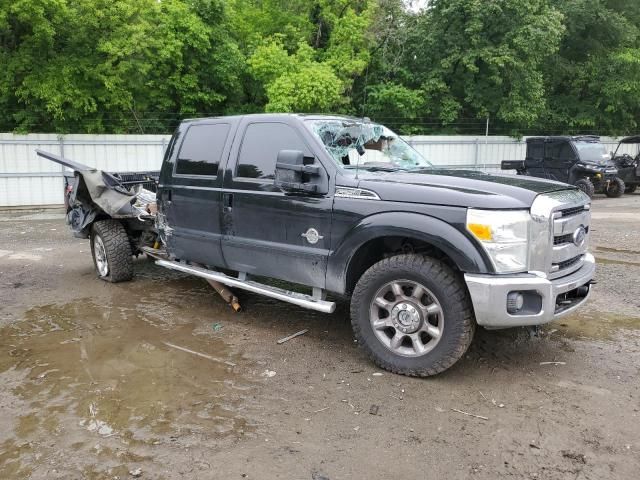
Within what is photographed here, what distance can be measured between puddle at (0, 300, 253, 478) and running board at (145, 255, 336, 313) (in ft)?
1.51

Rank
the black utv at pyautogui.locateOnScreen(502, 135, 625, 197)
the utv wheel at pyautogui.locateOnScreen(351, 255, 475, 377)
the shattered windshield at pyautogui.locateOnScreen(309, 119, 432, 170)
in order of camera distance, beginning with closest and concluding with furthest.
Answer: the utv wheel at pyautogui.locateOnScreen(351, 255, 475, 377) < the shattered windshield at pyautogui.locateOnScreen(309, 119, 432, 170) < the black utv at pyautogui.locateOnScreen(502, 135, 625, 197)

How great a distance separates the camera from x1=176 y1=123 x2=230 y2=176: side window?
5.45m

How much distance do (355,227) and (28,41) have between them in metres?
15.4

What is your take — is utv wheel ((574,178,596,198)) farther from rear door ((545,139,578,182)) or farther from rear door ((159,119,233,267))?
rear door ((159,119,233,267))

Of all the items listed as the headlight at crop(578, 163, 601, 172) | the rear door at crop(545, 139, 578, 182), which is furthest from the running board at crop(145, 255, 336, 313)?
the headlight at crop(578, 163, 601, 172)

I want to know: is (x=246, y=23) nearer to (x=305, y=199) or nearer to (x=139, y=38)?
(x=139, y=38)

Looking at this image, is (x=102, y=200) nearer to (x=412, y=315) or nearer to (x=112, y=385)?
(x=112, y=385)

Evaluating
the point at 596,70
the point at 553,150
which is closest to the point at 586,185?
the point at 553,150

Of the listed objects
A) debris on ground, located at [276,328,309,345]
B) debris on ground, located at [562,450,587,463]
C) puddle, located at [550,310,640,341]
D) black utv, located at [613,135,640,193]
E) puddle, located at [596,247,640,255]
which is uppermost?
black utv, located at [613,135,640,193]

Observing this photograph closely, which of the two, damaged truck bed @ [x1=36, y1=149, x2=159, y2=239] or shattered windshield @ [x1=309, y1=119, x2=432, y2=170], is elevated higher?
shattered windshield @ [x1=309, y1=119, x2=432, y2=170]

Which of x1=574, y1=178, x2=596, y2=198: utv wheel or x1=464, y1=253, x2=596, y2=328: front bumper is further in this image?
x1=574, y1=178, x2=596, y2=198: utv wheel

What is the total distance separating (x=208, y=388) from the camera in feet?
13.0

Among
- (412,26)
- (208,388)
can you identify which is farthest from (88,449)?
(412,26)

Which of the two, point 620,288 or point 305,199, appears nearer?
point 305,199
